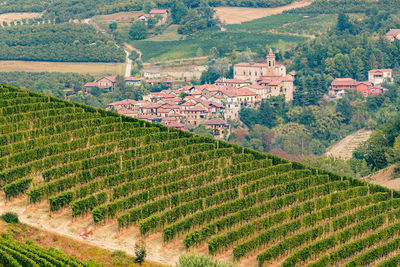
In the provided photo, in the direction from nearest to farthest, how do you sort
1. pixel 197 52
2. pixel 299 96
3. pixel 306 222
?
pixel 306 222
pixel 299 96
pixel 197 52

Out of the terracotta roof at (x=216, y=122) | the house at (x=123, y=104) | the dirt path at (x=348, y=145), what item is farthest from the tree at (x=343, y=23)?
the house at (x=123, y=104)

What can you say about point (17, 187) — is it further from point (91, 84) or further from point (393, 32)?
point (393, 32)

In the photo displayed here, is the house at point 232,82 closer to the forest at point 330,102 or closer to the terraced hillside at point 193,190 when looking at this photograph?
the forest at point 330,102

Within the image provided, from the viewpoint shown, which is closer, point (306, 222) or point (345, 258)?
point (345, 258)

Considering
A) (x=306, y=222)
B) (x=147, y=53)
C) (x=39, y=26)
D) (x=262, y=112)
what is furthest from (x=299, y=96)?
(x=306, y=222)

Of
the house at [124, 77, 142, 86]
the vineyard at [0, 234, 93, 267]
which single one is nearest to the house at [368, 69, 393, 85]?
the house at [124, 77, 142, 86]

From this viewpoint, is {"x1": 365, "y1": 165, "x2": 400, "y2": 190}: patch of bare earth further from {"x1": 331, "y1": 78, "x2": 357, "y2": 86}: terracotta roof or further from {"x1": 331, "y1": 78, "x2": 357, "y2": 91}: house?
{"x1": 331, "y1": 78, "x2": 357, "y2": 86}: terracotta roof

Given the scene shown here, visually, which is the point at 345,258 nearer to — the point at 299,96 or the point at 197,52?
the point at 299,96

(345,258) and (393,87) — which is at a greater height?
(345,258)
